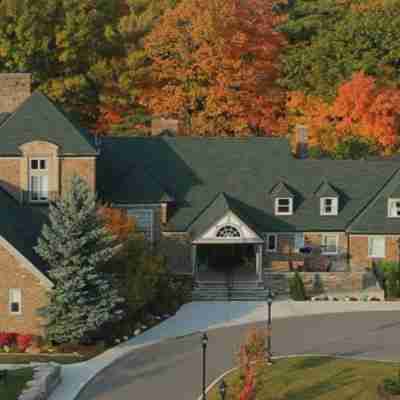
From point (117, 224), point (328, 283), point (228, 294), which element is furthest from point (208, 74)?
point (117, 224)

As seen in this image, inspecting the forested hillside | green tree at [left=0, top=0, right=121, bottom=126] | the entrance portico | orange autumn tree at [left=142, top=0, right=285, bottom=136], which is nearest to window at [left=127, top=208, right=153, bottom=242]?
the entrance portico

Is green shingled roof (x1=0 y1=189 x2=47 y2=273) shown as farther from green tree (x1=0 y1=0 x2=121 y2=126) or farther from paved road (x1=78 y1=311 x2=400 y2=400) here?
green tree (x1=0 y1=0 x2=121 y2=126)

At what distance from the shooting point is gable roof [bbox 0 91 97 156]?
52719 mm

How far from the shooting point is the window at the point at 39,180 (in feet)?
173

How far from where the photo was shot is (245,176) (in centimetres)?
5825

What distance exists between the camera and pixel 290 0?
317 ft

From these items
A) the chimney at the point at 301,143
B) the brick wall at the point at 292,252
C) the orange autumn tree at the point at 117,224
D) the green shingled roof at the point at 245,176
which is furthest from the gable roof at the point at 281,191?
the orange autumn tree at the point at 117,224

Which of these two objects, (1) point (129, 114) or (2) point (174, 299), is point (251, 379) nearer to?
(2) point (174, 299)

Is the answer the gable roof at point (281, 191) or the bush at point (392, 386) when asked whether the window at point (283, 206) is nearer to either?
the gable roof at point (281, 191)

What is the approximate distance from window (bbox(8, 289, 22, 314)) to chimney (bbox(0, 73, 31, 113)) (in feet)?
49.9

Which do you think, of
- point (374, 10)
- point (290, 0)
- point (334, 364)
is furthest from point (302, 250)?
point (290, 0)

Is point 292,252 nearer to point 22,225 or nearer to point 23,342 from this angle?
point 22,225

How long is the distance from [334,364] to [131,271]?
10.5 meters

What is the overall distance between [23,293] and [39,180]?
29.7 feet
